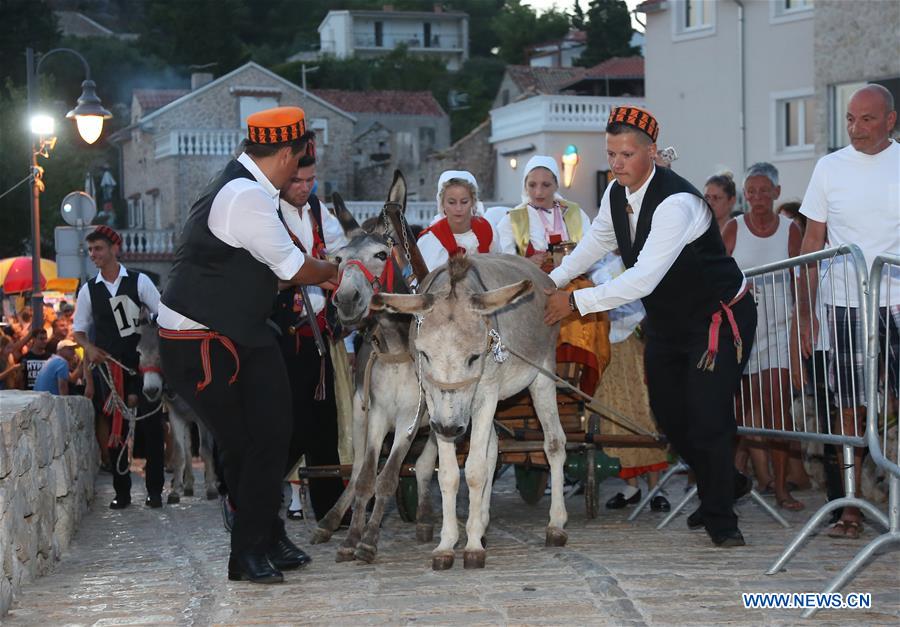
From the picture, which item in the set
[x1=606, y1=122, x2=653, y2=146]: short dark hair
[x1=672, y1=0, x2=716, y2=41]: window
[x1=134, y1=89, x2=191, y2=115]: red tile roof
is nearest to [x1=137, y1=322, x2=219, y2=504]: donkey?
[x1=606, y1=122, x2=653, y2=146]: short dark hair

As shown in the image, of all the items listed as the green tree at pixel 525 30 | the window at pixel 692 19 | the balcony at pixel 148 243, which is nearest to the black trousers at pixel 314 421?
the window at pixel 692 19

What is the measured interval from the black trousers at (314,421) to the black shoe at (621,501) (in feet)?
6.83

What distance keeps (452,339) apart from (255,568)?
1611mm

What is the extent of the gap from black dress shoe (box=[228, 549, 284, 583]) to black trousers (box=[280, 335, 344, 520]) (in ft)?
6.74

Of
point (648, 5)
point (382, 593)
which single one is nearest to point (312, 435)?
point (382, 593)

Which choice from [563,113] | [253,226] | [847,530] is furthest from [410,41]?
[253,226]

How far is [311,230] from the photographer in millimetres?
9039

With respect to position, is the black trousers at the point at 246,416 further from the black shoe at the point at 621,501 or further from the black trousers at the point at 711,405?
the black shoe at the point at 621,501

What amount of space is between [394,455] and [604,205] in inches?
79.3

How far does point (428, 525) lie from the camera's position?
8.70 m

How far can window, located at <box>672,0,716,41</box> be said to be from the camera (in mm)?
37281

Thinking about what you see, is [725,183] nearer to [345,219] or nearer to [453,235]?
[453,235]

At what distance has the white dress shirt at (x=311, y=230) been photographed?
29.2 feet

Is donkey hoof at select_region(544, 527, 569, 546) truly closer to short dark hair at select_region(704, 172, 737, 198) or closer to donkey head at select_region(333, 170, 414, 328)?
donkey head at select_region(333, 170, 414, 328)
